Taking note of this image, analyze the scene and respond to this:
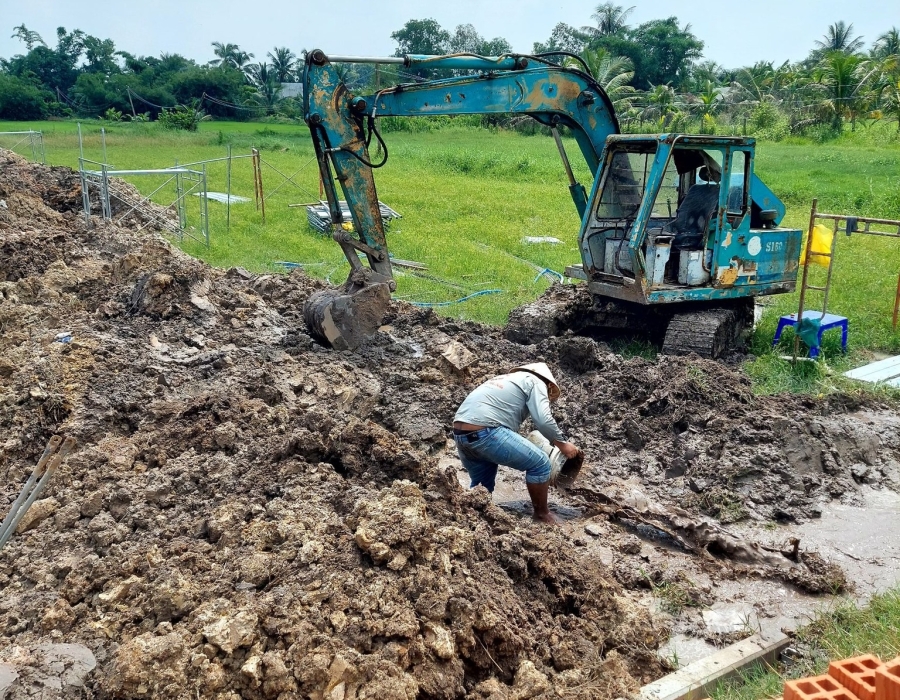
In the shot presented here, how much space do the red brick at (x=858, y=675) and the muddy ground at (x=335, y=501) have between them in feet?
4.19

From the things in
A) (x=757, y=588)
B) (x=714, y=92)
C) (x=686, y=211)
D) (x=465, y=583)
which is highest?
(x=714, y=92)

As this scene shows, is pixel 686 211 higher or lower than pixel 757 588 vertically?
higher

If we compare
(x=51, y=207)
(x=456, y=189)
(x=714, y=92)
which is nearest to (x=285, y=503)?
(x=51, y=207)

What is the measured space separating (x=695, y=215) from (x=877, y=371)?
2.55 metres

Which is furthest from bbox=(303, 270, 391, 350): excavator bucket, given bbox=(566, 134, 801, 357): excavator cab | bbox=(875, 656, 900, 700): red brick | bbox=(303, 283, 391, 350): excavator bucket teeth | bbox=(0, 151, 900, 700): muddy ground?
bbox=(875, 656, 900, 700): red brick

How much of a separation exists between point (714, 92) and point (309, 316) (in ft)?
125

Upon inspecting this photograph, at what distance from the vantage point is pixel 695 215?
9445 mm

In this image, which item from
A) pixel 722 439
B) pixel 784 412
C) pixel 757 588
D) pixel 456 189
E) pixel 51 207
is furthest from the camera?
pixel 456 189

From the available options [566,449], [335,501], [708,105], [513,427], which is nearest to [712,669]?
[566,449]

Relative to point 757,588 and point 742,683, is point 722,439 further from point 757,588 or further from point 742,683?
point 742,683

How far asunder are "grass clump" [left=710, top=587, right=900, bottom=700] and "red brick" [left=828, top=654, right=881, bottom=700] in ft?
3.42

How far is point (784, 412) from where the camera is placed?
7.59 meters

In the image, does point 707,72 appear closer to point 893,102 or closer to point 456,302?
point 893,102

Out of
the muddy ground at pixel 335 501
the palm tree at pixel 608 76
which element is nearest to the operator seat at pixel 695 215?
the muddy ground at pixel 335 501
